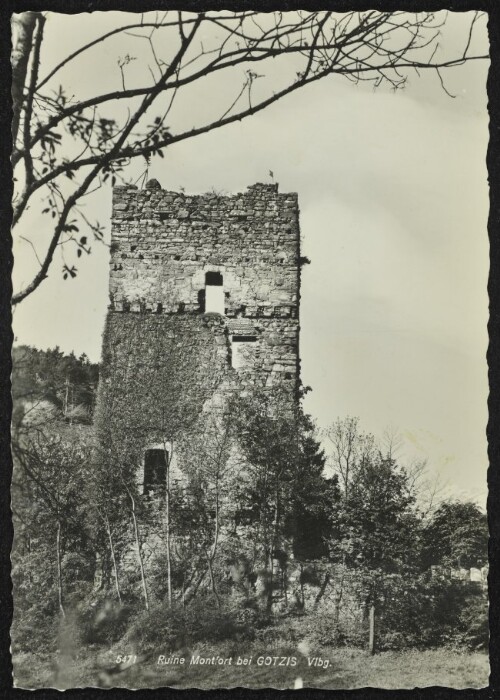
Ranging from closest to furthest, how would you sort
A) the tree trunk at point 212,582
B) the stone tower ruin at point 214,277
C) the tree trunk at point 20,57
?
1. the tree trunk at point 20,57
2. the tree trunk at point 212,582
3. the stone tower ruin at point 214,277

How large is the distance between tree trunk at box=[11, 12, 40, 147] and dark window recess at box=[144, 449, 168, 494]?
129 inches

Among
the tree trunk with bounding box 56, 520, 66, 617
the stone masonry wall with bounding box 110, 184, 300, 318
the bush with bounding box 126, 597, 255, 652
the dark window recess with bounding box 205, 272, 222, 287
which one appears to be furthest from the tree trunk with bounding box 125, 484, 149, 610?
the dark window recess with bounding box 205, 272, 222, 287

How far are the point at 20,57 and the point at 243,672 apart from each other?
13.2 feet

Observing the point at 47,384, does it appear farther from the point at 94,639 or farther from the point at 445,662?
the point at 445,662

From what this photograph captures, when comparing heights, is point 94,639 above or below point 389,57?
below

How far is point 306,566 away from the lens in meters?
6.23

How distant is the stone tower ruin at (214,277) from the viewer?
7.77 metres

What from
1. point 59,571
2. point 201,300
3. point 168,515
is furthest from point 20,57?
point 201,300

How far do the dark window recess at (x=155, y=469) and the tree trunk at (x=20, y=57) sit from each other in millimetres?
3264

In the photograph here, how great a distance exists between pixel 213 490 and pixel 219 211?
13.5 ft

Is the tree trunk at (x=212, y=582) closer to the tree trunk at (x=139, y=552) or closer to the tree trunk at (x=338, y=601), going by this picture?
the tree trunk at (x=139, y=552)

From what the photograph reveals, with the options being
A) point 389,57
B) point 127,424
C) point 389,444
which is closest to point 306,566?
point 389,444

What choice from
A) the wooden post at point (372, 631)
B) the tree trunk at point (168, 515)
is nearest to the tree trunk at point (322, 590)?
Result: the wooden post at point (372, 631)

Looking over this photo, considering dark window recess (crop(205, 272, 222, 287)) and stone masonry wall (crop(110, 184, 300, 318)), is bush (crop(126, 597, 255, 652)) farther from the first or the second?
dark window recess (crop(205, 272, 222, 287))
